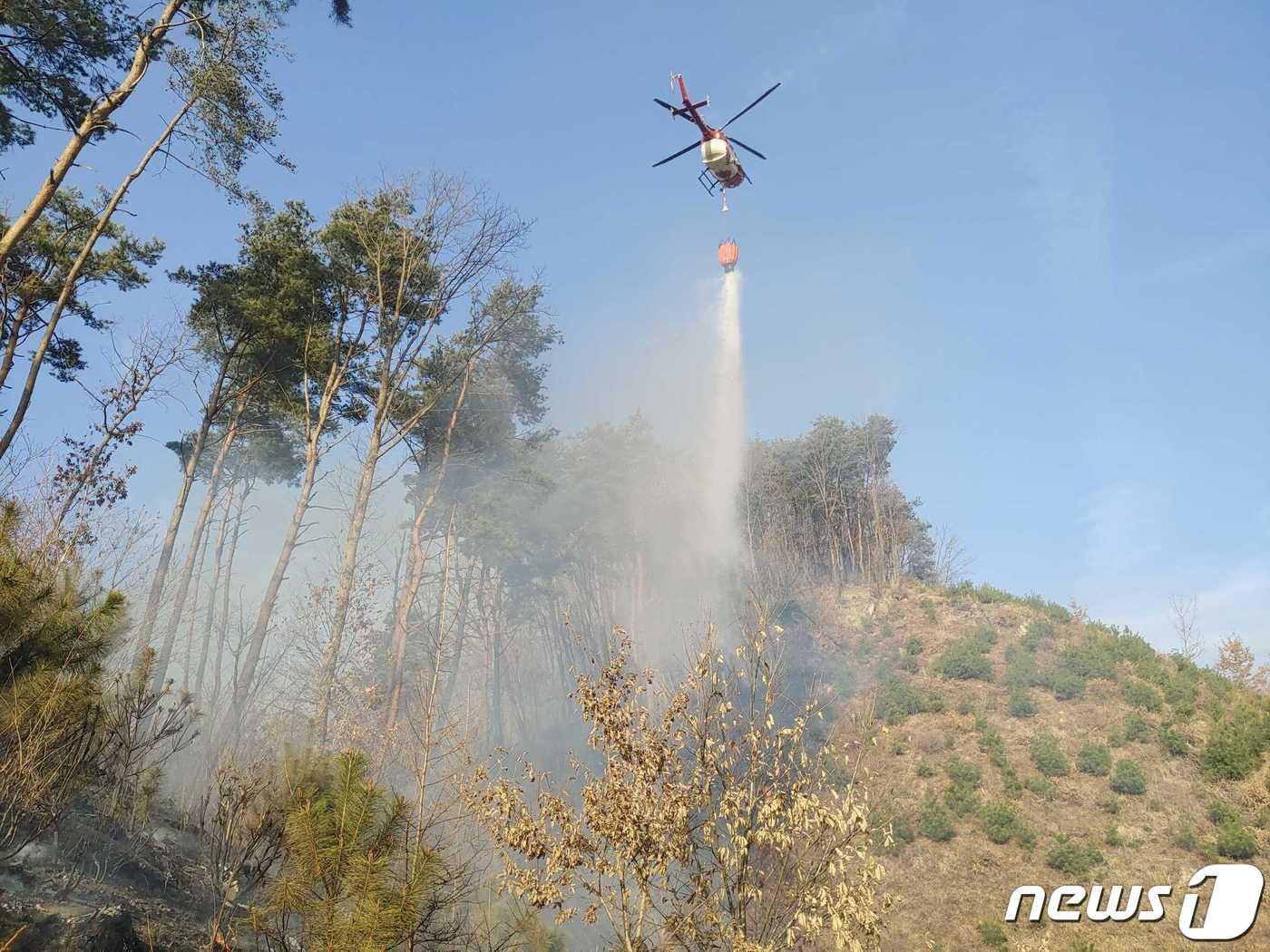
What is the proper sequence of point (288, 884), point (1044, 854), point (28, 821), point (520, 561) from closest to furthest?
point (288, 884), point (28, 821), point (1044, 854), point (520, 561)

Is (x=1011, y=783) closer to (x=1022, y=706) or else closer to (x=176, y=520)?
(x=1022, y=706)

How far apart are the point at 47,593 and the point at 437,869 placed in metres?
4.14

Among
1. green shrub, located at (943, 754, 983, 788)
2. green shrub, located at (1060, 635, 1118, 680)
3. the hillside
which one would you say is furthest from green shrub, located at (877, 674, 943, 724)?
green shrub, located at (1060, 635, 1118, 680)

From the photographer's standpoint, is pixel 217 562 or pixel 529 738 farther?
pixel 217 562

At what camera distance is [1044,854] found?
63.1 feet

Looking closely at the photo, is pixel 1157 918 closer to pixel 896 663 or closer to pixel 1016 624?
pixel 896 663

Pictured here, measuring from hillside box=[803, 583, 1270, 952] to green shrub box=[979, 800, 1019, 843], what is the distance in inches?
1.6

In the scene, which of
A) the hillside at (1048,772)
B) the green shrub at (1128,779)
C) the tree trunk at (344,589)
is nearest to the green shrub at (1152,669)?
the hillside at (1048,772)

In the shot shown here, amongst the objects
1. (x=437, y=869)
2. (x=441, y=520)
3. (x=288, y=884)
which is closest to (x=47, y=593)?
(x=288, y=884)

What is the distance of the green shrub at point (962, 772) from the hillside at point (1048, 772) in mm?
61

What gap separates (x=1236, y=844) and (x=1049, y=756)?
5.24 meters

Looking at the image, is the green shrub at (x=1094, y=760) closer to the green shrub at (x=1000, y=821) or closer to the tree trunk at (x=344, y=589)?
the green shrub at (x=1000, y=821)

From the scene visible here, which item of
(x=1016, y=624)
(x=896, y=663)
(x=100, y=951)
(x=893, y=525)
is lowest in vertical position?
(x=100, y=951)

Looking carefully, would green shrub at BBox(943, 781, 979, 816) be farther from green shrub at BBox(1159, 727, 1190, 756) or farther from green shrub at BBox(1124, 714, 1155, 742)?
green shrub at BBox(1159, 727, 1190, 756)
